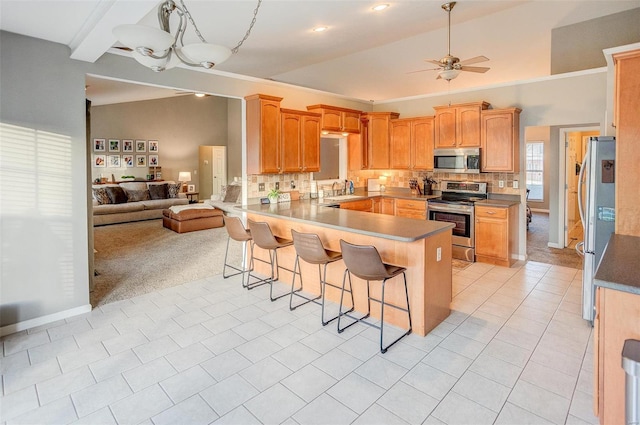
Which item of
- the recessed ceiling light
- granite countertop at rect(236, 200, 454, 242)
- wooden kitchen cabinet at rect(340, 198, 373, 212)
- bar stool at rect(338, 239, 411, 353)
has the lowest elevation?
bar stool at rect(338, 239, 411, 353)

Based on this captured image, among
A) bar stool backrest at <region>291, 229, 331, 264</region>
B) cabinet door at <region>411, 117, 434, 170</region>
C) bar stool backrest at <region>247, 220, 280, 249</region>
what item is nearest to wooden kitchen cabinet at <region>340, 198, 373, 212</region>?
cabinet door at <region>411, 117, 434, 170</region>

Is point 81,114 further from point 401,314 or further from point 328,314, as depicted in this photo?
point 401,314

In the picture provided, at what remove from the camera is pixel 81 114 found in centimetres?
344

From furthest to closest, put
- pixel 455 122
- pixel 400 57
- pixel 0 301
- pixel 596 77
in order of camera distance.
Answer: pixel 400 57 → pixel 455 122 → pixel 596 77 → pixel 0 301

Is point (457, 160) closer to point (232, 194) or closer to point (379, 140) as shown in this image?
point (379, 140)

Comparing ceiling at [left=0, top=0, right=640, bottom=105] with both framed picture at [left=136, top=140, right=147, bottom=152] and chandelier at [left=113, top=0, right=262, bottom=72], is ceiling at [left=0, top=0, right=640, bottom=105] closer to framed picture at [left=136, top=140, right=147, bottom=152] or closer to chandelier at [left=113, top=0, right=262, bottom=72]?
chandelier at [left=113, top=0, right=262, bottom=72]

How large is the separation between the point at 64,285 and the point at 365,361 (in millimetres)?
3001

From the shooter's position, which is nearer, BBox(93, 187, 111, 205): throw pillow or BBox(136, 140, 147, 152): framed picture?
BBox(93, 187, 111, 205): throw pillow

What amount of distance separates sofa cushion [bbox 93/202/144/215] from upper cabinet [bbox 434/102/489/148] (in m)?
7.66

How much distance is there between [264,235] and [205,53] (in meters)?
2.11

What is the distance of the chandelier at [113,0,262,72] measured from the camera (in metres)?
1.82

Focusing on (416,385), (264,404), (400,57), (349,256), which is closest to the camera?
(264,404)

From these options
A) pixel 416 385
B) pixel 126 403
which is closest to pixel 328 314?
pixel 416 385

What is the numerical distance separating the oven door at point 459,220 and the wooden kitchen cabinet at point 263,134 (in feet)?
8.59
